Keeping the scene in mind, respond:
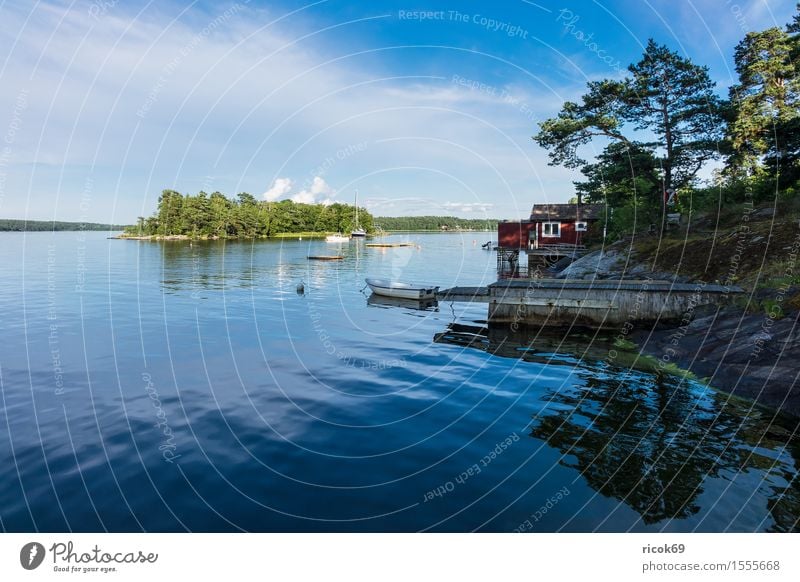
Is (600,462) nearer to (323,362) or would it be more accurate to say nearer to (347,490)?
(347,490)

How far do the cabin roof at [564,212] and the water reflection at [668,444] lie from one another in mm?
52747

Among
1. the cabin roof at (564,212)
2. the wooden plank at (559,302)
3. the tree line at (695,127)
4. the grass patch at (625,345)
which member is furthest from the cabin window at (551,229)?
the grass patch at (625,345)

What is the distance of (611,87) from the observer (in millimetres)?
42625

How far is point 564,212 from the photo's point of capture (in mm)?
68438

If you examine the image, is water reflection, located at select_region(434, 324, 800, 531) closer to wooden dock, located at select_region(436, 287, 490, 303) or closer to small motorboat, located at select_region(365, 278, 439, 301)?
wooden dock, located at select_region(436, 287, 490, 303)

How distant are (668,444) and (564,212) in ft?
200

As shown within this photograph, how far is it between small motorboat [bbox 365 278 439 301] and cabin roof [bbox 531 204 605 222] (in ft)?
116

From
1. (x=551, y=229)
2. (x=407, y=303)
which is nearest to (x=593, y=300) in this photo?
(x=407, y=303)

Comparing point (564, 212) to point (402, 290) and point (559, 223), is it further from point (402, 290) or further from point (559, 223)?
point (402, 290)

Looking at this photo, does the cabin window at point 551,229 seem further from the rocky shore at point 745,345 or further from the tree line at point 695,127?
the rocky shore at point 745,345

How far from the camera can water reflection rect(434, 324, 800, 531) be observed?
31.6 feet

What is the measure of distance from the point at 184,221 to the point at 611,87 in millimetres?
176347

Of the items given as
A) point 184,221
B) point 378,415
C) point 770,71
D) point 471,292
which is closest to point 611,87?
point 770,71

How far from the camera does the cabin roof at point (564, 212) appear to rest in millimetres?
67375
